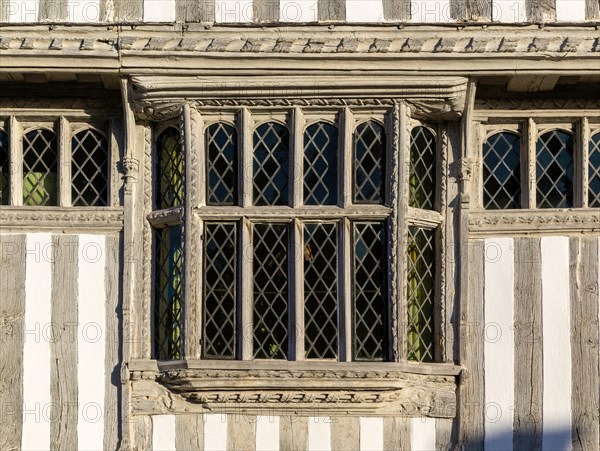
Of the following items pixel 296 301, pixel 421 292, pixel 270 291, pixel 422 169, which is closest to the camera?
pixel 296 301

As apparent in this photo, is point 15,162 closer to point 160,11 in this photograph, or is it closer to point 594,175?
point 160,11

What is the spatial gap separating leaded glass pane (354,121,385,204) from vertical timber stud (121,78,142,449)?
1.70m

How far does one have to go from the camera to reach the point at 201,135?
35.4 feet

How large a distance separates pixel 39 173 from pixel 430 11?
3.27 metres

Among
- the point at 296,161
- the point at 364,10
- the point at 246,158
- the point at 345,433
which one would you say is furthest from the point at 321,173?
the point at 345,433

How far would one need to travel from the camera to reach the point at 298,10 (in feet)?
35.4

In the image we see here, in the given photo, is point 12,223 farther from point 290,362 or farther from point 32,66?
point 290,362

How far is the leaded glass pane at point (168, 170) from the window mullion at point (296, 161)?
868mm

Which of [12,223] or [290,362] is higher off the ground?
[12,223]

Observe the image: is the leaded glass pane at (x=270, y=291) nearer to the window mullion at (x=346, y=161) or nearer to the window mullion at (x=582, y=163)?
the window mullion at (x=346, y=161)

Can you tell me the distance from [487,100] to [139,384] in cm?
345

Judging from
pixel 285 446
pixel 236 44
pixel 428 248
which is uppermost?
pixel 236 44

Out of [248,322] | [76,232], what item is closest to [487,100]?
[248,322]

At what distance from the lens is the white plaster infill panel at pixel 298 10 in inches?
424
